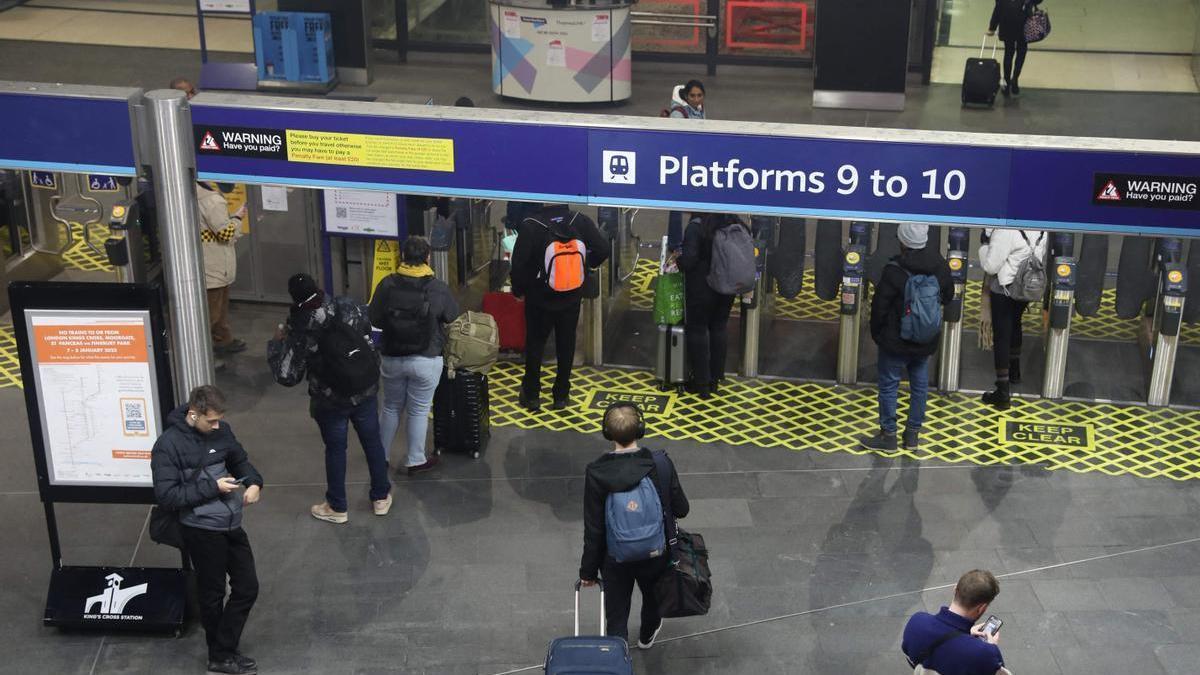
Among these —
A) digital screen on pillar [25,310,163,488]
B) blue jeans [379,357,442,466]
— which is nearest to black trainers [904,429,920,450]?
blue jeans [379,357,442,466]

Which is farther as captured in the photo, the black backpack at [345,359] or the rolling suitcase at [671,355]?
the rolling suitcase at [671,355]

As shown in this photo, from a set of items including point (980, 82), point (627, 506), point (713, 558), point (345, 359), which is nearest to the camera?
point (627, 506)

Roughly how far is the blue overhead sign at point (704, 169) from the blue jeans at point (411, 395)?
1720mm

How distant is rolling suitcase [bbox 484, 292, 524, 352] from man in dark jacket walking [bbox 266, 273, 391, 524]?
8.47 feet

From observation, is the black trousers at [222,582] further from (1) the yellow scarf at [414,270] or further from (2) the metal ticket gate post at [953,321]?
(2) the metal ticket gate post at [953,321]

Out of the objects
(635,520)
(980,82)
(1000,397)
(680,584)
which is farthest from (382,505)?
(980,82)

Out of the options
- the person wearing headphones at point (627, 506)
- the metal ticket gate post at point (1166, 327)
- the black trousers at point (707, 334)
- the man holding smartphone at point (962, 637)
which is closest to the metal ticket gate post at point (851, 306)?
the black trousers at point (707, 334)

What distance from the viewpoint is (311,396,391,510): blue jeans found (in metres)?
8.36

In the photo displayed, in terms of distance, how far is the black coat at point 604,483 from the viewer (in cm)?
678

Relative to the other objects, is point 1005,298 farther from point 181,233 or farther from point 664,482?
point 181,233

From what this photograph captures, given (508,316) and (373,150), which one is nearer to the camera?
(373,150)

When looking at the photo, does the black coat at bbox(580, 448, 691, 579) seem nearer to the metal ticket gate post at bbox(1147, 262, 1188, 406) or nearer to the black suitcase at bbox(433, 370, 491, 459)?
the black suitcase at bbox(433, 370, 491, 459)

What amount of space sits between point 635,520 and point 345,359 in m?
2.13

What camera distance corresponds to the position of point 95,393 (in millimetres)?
7676
